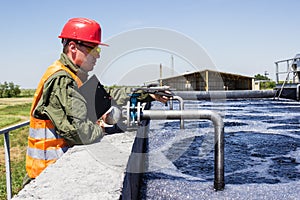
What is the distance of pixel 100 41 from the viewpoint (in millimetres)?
2404

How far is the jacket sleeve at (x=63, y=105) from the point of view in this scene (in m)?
1.98

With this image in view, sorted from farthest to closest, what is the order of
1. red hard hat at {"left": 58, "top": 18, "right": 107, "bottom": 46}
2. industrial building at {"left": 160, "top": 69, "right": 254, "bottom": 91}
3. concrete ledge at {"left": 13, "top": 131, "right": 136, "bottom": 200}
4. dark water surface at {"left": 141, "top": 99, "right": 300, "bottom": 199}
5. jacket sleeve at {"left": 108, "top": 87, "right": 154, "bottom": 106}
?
industrial building at {"left": 160, "top": 69, "right": 254, "bottom": 91} < dark water surface at {"left": 141, "top": 99, "right": 300, "bottom": 199} < jacket sleeve at {"left": 108, "top": 87, "right": 154, "bottom": 106} < red hard hat at {"left": 58, "top": 18, "right": 107, "bottom": 46} < concrete ledge at {"left": 13, "top": 131, "right": 136, "bottom": 200}

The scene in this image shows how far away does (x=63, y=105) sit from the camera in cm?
198

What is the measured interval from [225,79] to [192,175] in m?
24.1

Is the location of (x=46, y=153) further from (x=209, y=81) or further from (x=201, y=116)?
(x=209, y=81)

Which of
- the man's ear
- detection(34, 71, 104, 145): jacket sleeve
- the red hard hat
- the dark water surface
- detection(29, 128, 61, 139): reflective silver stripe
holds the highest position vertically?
the red hard hat

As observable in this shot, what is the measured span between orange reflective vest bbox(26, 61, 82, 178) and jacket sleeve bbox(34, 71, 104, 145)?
0.34ft

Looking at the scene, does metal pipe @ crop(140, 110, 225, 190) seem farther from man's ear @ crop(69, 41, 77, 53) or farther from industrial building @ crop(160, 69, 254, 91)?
industrial building @ crop(160, 69, 254, 91)

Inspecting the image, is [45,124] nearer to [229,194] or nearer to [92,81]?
[92,81]

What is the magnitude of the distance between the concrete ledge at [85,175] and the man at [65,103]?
132 mm

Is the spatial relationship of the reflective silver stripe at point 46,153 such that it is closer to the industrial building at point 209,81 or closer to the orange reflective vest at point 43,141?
the orange reflective vest at point 43,141

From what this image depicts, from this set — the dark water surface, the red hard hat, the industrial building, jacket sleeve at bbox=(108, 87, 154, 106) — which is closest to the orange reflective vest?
the red hard hat

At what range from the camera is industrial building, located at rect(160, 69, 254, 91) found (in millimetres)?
22827

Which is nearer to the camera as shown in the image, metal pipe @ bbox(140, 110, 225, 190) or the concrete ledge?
the concrete ledge
